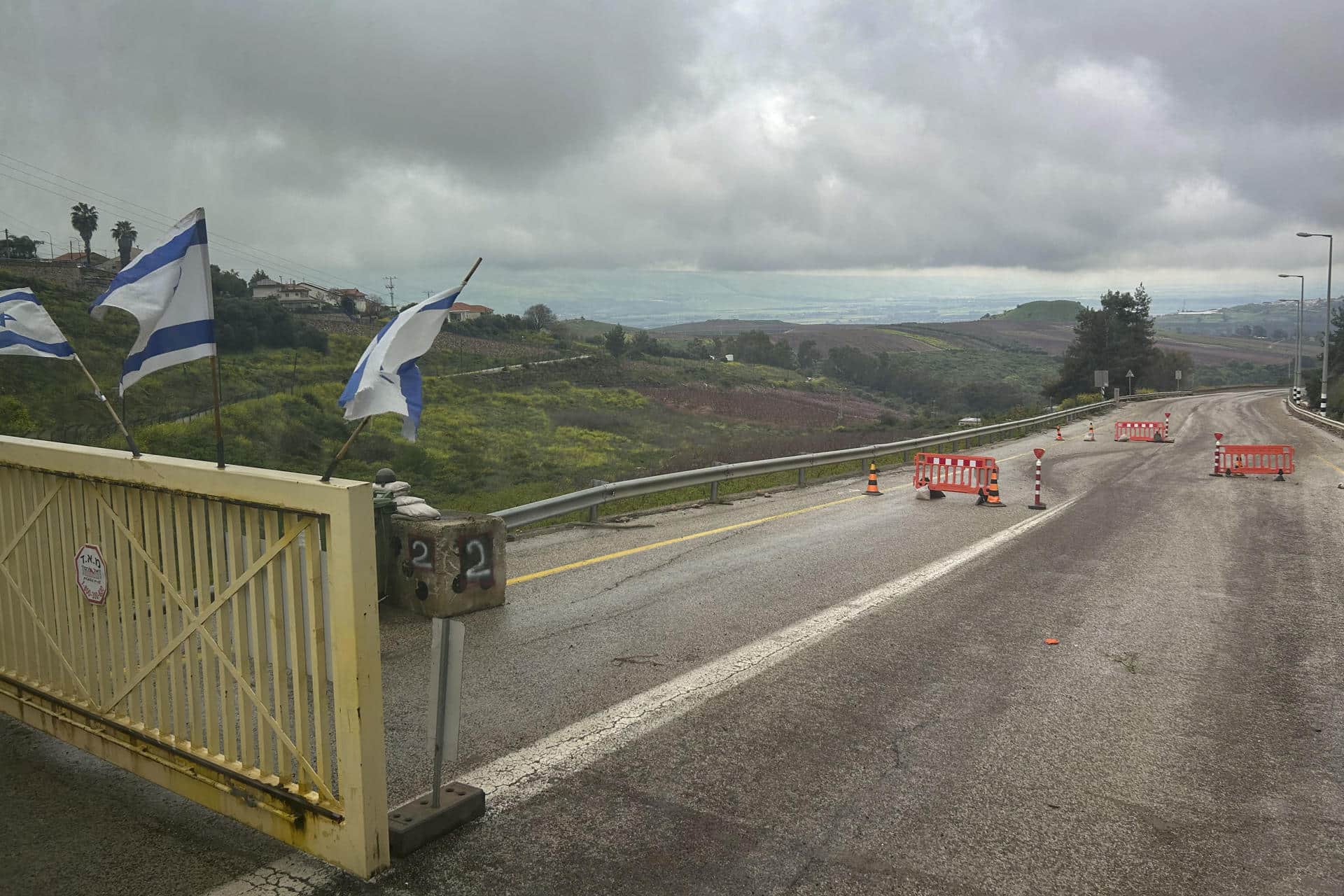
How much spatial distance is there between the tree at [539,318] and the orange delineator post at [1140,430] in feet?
135

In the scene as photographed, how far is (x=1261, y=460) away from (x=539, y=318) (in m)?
58.5

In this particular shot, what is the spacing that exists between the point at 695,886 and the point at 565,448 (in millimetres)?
35347

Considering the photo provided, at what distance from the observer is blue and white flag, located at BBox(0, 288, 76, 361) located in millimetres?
5273

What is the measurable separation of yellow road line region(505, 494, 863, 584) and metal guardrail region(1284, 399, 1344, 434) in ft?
104

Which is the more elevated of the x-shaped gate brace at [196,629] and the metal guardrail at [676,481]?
the x-shaped gate brace at [196,629]

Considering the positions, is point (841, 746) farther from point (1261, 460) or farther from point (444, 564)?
point (1261, 460)

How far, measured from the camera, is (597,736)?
5.45 meters

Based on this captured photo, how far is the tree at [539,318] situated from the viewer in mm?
70250

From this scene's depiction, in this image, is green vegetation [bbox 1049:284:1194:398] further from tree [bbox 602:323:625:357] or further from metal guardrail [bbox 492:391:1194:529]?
metal guardrail [bbox 492:391:1194:529]

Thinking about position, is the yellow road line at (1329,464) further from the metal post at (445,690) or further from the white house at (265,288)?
the white house at (265,288)

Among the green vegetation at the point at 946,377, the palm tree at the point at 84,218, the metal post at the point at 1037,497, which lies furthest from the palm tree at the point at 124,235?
the green vegetation at the point at 946,377

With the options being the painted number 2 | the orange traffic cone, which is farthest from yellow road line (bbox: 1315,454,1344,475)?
the painted number 2

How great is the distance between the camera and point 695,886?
3.84 m

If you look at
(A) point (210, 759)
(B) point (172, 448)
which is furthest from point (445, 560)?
(B) point (172, 448)
